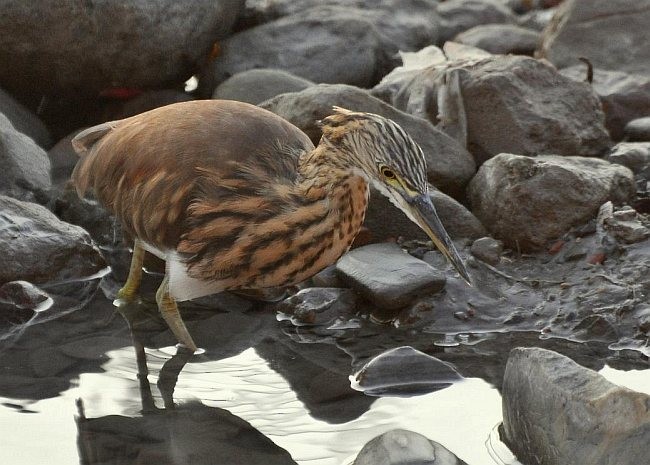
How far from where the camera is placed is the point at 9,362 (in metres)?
6.46

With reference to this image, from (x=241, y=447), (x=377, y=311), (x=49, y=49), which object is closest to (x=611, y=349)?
(x=377, y=311)

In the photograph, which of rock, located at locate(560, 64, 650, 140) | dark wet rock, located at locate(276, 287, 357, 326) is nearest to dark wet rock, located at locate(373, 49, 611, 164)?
rock, located at locate(560, 64, 650, 140)

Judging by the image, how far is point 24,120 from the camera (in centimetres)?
890

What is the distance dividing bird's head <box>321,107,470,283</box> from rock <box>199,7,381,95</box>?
11.4 feet

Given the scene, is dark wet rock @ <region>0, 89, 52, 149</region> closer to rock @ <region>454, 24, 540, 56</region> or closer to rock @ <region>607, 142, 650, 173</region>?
rock @ <region>454, 24, 540, 56</region>

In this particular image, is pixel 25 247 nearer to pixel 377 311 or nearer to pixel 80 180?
pixel 80 180

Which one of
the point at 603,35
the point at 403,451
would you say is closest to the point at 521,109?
the point at 603,35

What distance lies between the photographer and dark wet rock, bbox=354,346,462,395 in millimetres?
6148

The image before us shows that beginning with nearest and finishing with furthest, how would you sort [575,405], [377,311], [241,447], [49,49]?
[575,405] < [241,447] < [377,311] < [49,49]

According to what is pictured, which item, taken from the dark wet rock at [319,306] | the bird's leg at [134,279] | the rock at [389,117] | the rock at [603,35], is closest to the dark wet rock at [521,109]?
the rock at [389,117]

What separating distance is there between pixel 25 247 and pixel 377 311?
2.11 m

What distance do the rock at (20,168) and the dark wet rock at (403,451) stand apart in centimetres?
362

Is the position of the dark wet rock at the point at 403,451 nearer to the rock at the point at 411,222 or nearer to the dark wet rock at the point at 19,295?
the rock at the point at 411,222

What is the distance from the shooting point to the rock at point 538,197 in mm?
7406
